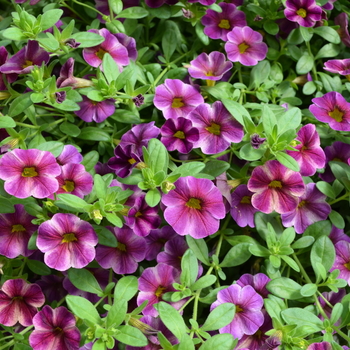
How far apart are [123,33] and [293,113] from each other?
23.2 inches

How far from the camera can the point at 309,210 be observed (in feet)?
4.17

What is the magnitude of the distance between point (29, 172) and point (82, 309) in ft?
1.16

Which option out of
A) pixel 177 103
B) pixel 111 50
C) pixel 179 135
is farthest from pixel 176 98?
pixel 111 50

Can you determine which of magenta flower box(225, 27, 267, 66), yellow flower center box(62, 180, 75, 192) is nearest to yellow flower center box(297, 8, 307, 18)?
magenta flower box(225, 27, 267, 66)

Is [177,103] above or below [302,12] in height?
below

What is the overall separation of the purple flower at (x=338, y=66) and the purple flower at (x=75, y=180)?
86cm

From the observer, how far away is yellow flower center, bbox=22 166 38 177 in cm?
110

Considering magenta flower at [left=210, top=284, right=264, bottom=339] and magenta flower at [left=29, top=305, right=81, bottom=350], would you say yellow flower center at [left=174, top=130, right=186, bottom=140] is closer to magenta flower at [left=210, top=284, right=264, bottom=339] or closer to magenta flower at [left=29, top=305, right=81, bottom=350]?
magenta flower at [left=210, top=284, right=264, bottom=339]

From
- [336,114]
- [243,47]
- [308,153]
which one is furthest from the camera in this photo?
[243,47]

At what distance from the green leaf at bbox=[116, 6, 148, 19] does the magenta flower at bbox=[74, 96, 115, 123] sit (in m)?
0.31

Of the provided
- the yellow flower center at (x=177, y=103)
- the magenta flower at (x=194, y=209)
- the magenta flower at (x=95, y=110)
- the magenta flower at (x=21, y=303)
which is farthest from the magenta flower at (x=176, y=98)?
the magenta flower at (x=21, y=303)

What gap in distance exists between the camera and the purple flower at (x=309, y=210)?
125cm

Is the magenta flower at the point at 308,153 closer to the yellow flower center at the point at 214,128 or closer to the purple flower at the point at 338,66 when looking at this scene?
the yellow flower center at the point at 214,128

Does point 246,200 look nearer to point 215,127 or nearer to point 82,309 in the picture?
point 215,127
